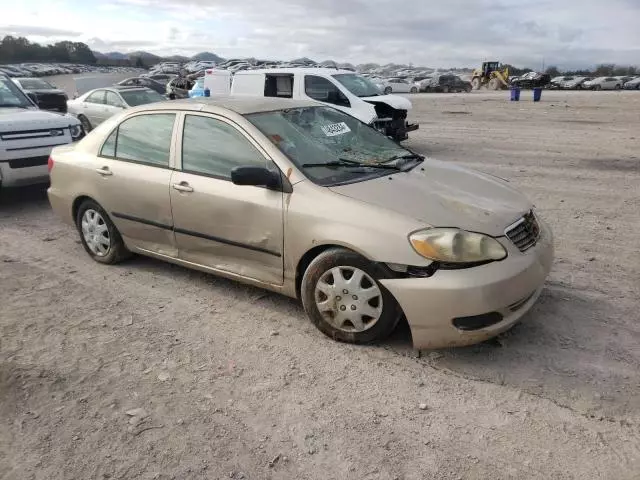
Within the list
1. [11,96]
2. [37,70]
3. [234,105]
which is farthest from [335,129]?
[37,70]

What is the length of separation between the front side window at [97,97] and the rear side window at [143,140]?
1032 centimetres

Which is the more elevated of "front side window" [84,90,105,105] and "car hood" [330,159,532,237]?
"front side window" [84,90,105,105]

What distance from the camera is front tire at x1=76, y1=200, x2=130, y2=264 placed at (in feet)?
16.9

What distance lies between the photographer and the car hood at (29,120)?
290 inches

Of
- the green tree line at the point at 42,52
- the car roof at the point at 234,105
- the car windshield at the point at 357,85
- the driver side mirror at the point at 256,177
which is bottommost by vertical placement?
the driver side mirror at the point at 256,177

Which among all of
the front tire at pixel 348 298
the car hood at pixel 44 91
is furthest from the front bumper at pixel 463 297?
the car hood at pixel 44 91

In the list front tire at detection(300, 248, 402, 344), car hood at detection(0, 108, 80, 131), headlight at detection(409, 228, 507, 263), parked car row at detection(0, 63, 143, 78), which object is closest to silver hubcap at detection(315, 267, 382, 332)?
front tire at detection(300, 248, 402, 344)

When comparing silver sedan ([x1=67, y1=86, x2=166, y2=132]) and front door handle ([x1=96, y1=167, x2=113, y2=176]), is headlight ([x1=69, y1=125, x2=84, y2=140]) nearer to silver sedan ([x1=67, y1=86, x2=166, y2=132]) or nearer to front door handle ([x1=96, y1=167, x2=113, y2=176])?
front door handle ([x1=96, y1=167, x2=113, y2=176])

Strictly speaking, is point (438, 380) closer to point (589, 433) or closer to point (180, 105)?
point (589, 433)

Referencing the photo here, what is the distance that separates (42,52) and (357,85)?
107 m

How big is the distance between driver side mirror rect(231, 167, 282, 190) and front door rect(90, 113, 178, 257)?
921mm

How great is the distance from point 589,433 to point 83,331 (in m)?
3.31

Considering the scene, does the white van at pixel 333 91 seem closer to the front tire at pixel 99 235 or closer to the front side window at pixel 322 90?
the front side window at pixel 322 90

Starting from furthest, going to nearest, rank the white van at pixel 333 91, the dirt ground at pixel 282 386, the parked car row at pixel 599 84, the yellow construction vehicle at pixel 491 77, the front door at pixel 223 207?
the parked car row at pixel 599 84
the yellow construction vehicle at pixel 491 77
the white van at pixel 333 91
the front door at pixel 223 207
the dirt ground at pixel 282 386
